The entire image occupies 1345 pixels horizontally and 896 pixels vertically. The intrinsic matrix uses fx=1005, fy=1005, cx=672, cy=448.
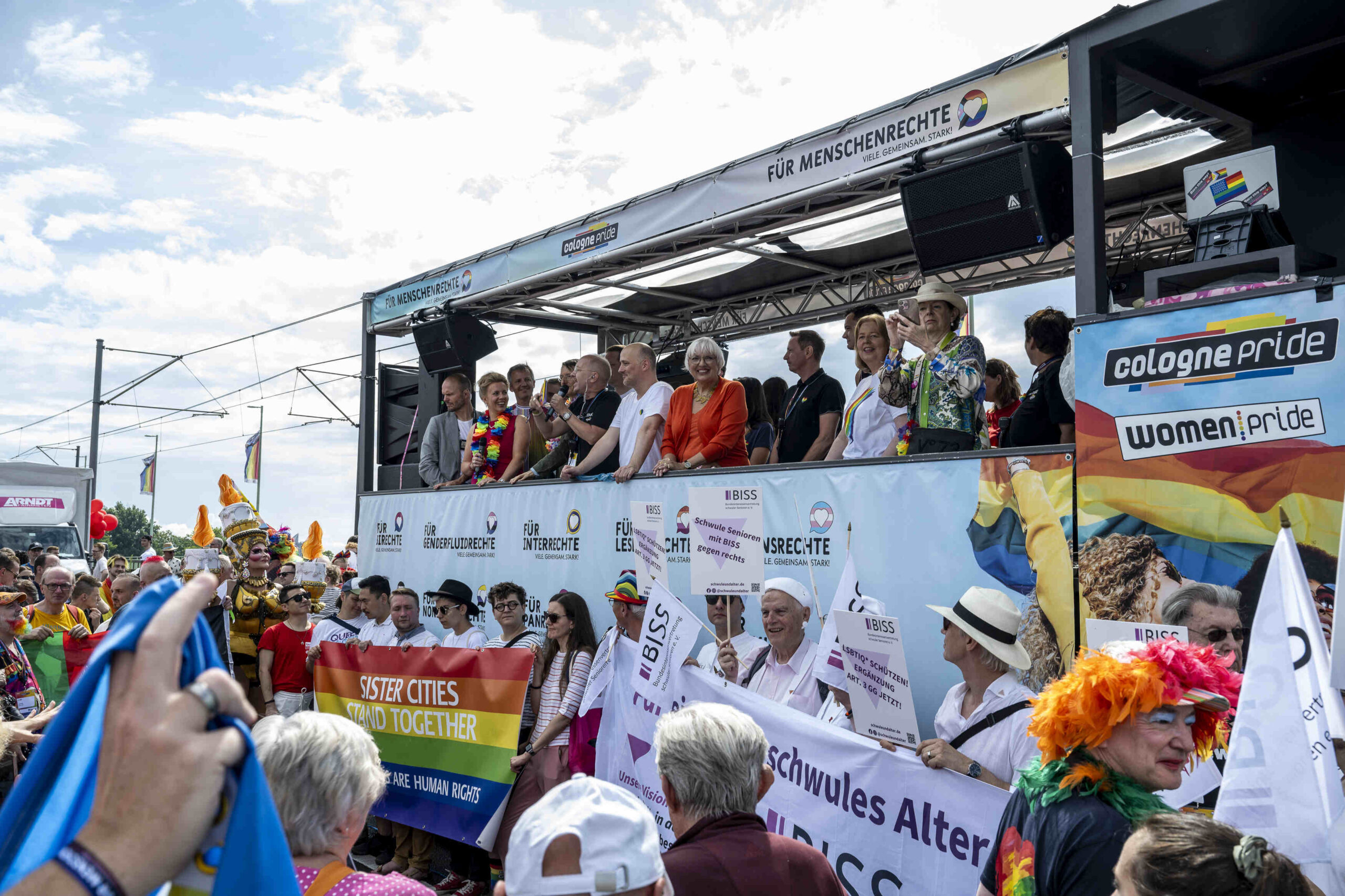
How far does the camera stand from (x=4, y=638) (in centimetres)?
648

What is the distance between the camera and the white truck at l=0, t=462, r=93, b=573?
57.4ft

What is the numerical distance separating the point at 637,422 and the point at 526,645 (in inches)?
68.5

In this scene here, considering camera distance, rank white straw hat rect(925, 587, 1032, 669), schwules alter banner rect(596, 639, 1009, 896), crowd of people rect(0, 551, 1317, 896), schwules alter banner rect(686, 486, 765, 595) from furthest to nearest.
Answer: schwules alter banner rect(686, 486, 765, 595)
white straw hat rect(925, 587, 1032, 669)
schwules alter banner rect(596, 639, 1009, 896)
crowd of people rect(0, 551, 1317, 896)

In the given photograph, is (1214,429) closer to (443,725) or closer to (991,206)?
(991,206)

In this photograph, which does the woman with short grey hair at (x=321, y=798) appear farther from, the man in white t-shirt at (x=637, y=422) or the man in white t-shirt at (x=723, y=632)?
the man in white t-shirt at (x=637, y=422)

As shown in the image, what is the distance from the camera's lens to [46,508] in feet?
59.5

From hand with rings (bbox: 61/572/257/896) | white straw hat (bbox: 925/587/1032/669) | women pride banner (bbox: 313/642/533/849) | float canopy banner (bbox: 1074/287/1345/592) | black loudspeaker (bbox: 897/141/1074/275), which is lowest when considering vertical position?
women pride banner (bbox: 313/642/533/849)

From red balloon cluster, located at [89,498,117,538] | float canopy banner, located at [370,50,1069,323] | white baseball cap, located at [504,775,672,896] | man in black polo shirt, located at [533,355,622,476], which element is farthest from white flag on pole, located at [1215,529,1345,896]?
red balloon cluster, located at [89,498,117,538]

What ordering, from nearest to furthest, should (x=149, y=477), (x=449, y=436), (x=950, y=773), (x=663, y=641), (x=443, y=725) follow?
(x=950, y=773) < (x=663, y=641) < (x=443, y=725) < (x=449, y=436) < (x=149, y=477)

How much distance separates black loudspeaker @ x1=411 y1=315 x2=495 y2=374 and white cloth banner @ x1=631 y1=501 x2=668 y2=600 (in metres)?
4.20

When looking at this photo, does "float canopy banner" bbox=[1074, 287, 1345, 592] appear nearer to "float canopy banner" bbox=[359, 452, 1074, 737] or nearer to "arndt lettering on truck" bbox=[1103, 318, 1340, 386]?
"arndt lettering on truck" bbox=[1103, 318, 1340, 386]

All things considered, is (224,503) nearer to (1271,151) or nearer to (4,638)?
(4,638)

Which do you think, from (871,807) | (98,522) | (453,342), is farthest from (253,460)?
(871,807)

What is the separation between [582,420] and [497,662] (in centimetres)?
213
